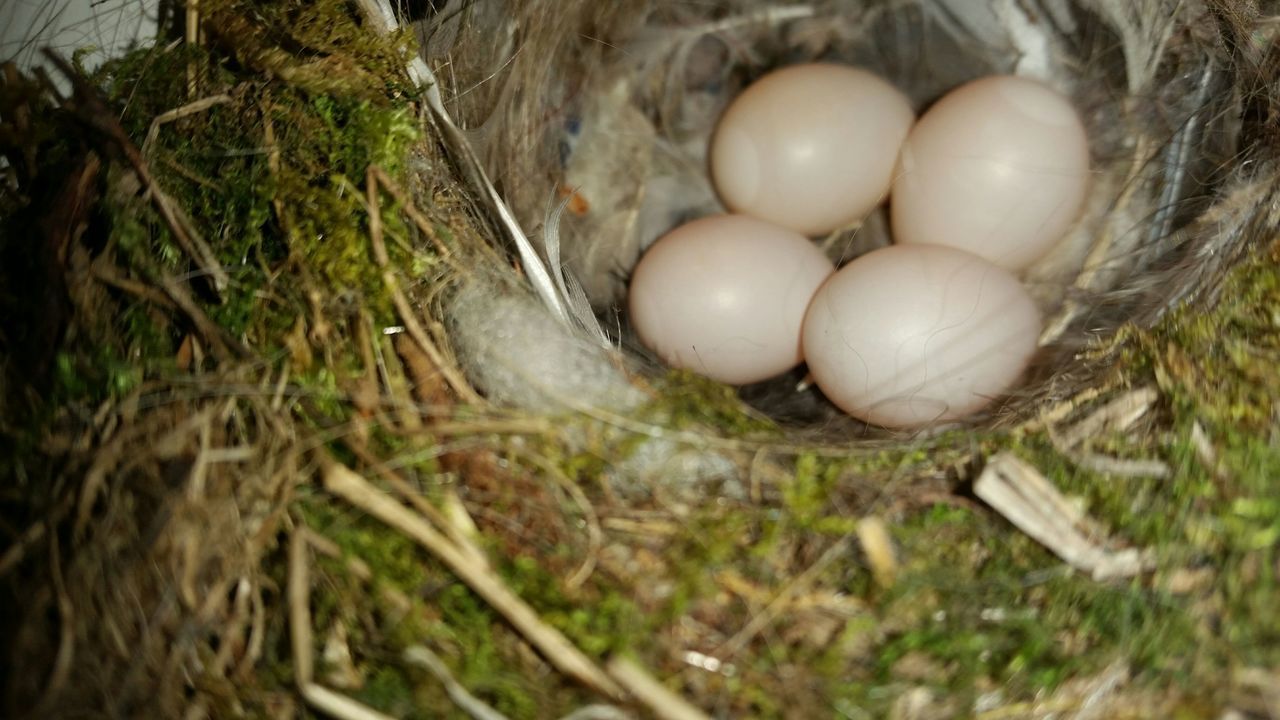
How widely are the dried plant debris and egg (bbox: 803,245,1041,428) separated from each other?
6 cm

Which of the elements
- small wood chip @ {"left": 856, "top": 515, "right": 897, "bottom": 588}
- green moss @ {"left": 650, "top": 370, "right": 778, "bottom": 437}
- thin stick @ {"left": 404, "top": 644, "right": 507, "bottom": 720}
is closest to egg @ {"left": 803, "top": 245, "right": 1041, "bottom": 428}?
green moss @ {"left": 650, "top": 370, "right": 778, "bottom": 437}

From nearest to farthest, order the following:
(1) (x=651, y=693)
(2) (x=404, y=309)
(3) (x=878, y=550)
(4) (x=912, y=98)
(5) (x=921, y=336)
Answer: (1) (x=651, y=693) < (3) (x=878, y=550) < (2) (x=404, y=309) < (5) (x=921, y=336) < (4) (x=912, y=98)

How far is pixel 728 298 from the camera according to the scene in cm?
122

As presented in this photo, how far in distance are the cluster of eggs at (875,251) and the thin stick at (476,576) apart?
0.52 m

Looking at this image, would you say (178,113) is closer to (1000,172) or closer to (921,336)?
(921,336)

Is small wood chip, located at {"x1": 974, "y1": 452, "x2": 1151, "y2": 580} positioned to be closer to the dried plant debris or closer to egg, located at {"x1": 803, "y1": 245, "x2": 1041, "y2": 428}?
the dried plant debris

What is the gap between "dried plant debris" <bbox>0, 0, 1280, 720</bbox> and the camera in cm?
80

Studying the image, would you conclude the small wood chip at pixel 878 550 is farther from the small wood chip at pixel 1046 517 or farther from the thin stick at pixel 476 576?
the thin stick at pixel 476 576

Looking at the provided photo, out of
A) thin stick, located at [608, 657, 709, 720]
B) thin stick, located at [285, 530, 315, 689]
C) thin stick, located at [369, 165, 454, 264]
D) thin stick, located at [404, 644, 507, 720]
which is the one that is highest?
thin stick, located at [369, 165, 454, 264]

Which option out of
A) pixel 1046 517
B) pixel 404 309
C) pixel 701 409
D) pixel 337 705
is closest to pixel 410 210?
pixel 404 309

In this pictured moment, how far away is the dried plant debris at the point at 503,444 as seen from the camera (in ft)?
2.62

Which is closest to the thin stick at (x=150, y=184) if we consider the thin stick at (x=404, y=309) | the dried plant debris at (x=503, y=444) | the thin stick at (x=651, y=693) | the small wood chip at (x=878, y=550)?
the dried plant debris at (x=503, y=444)

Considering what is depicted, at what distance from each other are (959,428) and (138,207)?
3.42 feet

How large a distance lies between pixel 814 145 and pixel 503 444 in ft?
2.28
